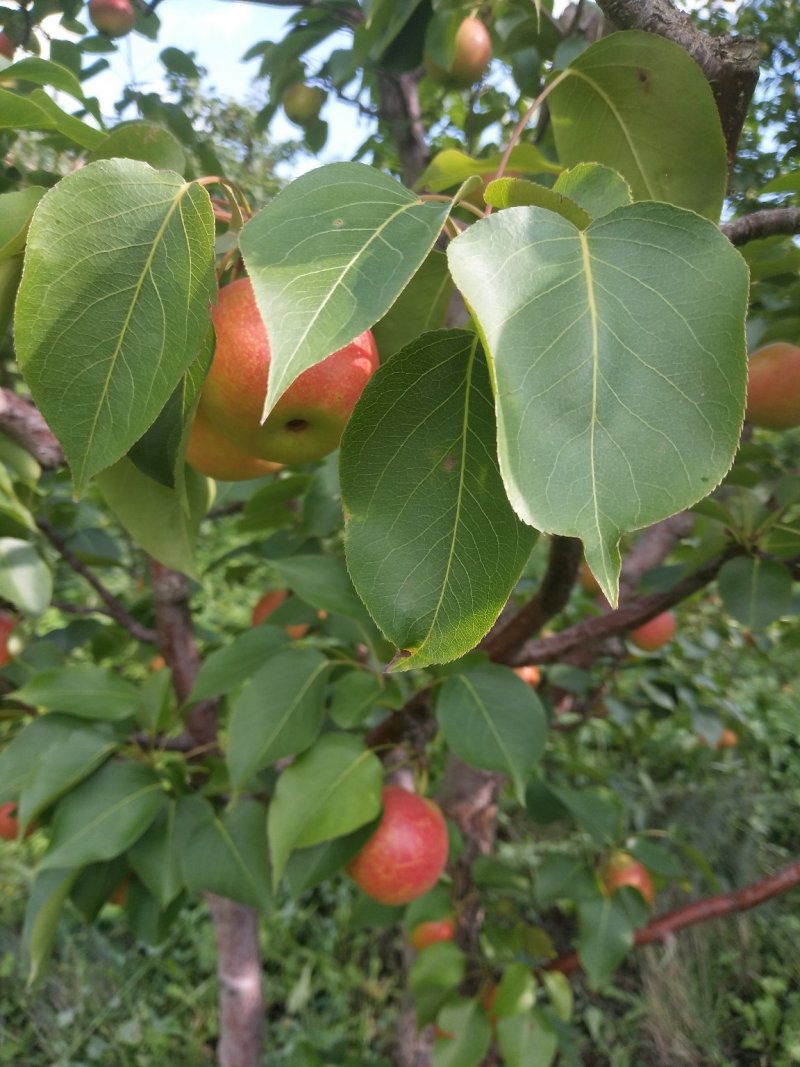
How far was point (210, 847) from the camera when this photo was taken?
83 cm

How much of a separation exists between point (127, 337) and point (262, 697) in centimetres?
54

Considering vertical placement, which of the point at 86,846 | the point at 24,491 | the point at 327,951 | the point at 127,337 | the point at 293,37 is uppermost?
the point at 293,37

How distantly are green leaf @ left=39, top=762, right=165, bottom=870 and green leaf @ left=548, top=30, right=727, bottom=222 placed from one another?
0.76 metres

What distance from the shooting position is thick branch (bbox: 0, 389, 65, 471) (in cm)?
68

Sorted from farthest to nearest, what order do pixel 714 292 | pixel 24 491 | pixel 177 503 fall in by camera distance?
pixel 24 491 < pixel 177 503 < pixel 714 292

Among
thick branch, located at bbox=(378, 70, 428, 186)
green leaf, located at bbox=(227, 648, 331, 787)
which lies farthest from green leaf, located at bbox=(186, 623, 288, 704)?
thick branch, located at bbox=(378, 70, 428, 186)

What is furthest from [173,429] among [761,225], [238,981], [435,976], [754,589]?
[238,981]

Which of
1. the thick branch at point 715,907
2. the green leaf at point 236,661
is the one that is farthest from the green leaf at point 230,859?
the thick branch at point 715,907

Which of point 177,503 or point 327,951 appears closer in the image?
point 177,503

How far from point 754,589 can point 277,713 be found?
21.3 inches

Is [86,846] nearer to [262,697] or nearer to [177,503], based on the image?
[262,697]

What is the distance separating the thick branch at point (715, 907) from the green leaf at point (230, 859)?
0.68 m

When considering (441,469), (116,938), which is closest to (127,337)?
(441,469)

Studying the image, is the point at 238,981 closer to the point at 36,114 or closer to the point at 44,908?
the point at 44,908
